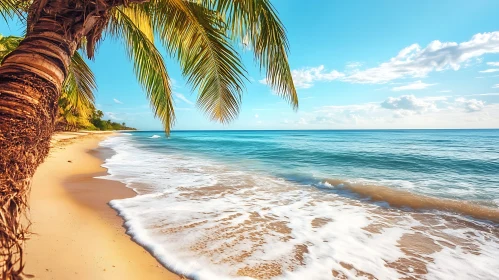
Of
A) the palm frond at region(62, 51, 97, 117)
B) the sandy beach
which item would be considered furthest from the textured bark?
the palm frond at region(62, 51, 97, 117)

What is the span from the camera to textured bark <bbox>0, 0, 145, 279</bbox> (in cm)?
132

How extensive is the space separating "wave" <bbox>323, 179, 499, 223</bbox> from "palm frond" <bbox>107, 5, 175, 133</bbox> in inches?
244

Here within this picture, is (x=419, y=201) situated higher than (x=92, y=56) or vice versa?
(x=92, y=56)

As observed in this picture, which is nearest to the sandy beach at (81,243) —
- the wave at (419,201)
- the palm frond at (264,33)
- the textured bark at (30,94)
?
the textured bark at (30,94)

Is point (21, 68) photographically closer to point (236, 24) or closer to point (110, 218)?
point (236, 24)

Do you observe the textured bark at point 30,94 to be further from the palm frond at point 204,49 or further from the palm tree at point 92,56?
the palm frond at point 204,49

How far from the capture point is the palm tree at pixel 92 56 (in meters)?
1.38

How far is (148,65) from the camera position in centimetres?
421

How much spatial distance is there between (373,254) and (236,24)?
3.85m

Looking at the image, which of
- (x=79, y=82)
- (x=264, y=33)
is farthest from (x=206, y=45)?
(x=79, y=82)

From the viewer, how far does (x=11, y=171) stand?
133cm

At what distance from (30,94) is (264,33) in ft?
7.44

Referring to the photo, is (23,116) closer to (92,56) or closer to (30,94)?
(30,94)

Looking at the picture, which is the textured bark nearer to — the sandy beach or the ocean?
the sandy beach
